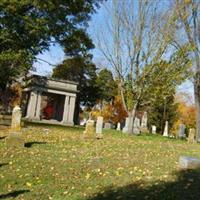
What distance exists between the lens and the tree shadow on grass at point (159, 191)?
8352 mm

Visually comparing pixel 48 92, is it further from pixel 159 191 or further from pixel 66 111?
pixel 159 191

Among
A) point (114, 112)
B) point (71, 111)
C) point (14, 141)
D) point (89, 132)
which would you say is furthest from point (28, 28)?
point (114, 112)

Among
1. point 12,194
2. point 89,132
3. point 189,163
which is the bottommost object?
point 12,194

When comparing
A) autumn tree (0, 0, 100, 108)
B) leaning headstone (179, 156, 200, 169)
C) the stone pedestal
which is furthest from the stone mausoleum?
leaning headstone (179, 156, 200, 169)

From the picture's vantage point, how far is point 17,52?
2959 centimetres

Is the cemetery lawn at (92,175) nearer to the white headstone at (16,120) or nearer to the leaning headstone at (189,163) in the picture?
the leaning headstone at (189,163)

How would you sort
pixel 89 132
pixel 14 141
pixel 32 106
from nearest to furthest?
1. pixel 14 141
2. pixel 89 132
3. pixel 32 106

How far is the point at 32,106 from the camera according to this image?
160ft

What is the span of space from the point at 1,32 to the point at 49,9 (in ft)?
11.5

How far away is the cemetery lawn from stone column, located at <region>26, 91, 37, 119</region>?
1322 inches

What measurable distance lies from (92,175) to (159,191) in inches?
88.9

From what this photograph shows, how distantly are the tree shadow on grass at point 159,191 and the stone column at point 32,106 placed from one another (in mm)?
39509

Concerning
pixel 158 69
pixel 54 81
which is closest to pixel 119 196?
pixel 158 69

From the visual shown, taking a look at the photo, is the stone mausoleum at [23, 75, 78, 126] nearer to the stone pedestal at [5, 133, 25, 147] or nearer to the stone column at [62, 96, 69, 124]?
the stone column at [62, 96, 69, 124]
